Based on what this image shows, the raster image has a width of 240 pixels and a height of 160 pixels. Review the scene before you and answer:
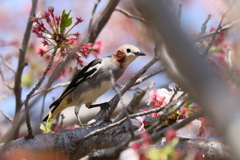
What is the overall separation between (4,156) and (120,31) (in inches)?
181

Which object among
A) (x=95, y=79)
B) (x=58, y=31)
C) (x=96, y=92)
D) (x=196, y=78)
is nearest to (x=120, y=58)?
(x=95, y=79)

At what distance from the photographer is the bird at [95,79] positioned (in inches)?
193

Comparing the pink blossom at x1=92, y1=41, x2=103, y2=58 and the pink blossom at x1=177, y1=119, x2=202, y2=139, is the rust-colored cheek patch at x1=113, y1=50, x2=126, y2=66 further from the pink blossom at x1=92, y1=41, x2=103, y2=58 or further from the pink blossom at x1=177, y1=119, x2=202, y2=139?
the pink blossom at x1=177, y1=119, x2=202, y2=139

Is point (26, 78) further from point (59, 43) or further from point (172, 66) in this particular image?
point (172, 66)

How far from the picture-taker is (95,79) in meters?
4.95

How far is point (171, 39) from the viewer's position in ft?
5.53

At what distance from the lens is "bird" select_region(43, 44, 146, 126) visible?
490cm

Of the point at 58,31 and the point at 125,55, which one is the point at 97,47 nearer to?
the point at 125,55

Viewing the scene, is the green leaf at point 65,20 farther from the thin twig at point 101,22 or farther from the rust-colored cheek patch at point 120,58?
the rust-colored cheek patch at point 120,58

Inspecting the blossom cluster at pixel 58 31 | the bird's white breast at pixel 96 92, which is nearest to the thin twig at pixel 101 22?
the bird's white breast at pixel 96 92

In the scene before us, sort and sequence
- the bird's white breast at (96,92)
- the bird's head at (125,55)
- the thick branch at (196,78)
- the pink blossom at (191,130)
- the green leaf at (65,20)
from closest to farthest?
the thick branch at (196,78), the pink blossom at (191,130), the green leaf at (65,20), the bird's white breast at (96,92), the bird's head at (125,55)

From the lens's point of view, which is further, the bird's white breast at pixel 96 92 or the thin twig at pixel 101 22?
the thin twig at pixel 101 22

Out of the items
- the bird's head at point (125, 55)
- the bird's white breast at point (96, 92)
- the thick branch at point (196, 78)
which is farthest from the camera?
the bird's head at point (125, 55)

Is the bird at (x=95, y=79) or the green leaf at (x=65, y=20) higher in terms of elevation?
the green leaf at (x=65, y=20)
